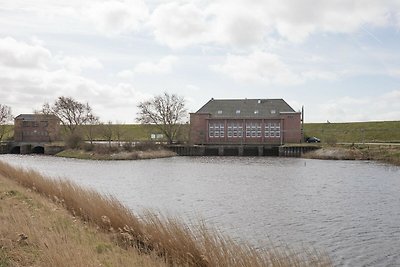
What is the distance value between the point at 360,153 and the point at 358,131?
43.8m

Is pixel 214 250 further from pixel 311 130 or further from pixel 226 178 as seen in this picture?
pixel 311 130

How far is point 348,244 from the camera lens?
12.5 metres

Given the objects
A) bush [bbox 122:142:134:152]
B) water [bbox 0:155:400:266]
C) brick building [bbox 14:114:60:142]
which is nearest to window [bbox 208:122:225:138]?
bush [bbox 122:142:134:152]

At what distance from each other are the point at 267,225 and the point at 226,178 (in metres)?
16.0

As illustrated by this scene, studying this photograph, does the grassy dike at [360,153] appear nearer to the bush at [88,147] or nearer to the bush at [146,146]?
the bush at [146,146]

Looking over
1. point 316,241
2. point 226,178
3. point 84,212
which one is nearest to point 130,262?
point 84,212

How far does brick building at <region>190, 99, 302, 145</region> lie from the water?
42.7 meters

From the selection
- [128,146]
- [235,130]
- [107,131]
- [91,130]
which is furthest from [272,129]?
[91,130]

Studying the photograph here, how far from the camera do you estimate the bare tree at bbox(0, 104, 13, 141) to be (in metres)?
85.6

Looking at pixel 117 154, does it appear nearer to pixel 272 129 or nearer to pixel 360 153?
pixel 360 153

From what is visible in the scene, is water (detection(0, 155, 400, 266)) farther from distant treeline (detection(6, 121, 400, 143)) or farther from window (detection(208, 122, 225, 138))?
window (detection(208, 122, 225, 138))

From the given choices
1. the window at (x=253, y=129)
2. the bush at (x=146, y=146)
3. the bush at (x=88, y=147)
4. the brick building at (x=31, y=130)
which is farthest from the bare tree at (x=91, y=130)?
the window at (x=253, y=129)

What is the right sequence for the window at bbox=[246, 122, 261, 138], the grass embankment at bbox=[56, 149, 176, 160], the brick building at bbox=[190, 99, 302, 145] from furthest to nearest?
the window at bbox=[246, 122, 261, 138] → the brick building at bbox=[190, 99, 302, 145] → the grass embankment at bbox=[56, 149, 176, 160]

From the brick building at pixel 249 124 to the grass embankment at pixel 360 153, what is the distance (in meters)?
17.3
